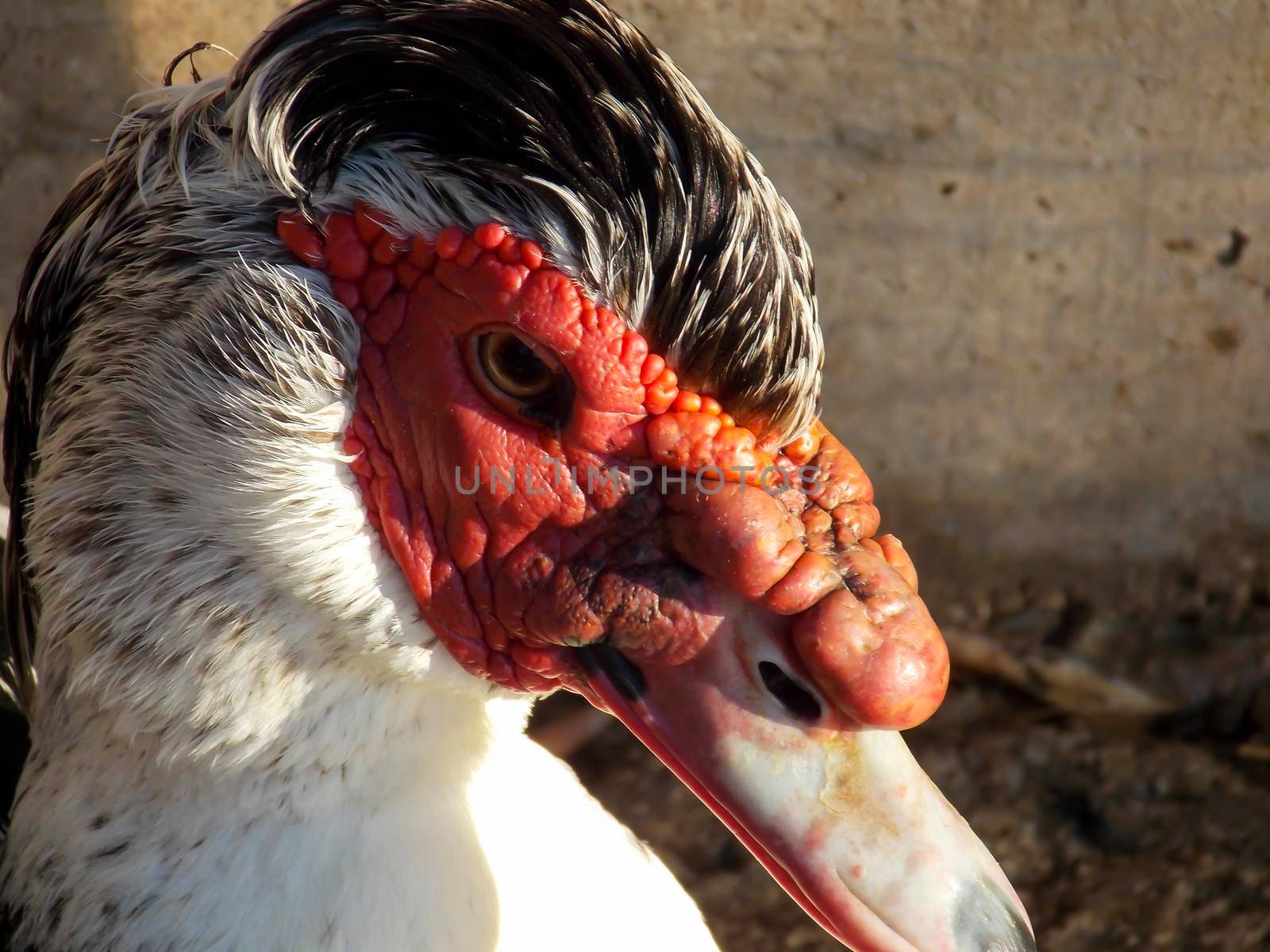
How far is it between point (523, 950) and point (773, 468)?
2.85 ft

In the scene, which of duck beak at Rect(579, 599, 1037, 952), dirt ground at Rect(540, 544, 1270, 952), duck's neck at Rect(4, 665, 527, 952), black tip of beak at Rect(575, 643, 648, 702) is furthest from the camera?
dirt ground at Rect(540, 544, 1270, 952)

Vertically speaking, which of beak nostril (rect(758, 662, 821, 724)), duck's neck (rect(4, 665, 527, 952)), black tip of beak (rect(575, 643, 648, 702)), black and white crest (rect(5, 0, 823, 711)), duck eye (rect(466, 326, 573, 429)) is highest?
black and white crest (rect(5, 0, 823, 711))

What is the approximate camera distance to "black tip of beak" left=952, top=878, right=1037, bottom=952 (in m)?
1.53

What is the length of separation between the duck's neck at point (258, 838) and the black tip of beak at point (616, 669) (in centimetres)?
28

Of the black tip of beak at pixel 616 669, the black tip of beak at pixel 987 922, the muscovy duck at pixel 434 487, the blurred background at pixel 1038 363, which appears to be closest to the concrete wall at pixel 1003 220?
the blurred background at pixel 1038 363

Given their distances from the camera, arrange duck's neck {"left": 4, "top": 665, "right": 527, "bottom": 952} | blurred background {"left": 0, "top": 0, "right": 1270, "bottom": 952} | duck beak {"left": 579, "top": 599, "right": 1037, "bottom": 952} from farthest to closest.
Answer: blurred background {"left": 0, "top": 0, "right": 1270, "bottom": 952}
duck's neck {"left": 4, "top": 665, "right": 527, "bottom": 952}
duck beak {"left": 579, "top": 599, "right": 1037, "bottom": 952}

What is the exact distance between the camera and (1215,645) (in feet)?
13.1

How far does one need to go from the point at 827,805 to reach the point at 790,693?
0.44 feet

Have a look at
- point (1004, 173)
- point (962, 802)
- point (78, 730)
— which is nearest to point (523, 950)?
point (78, 730)

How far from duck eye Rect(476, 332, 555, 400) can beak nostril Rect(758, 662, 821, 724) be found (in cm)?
43

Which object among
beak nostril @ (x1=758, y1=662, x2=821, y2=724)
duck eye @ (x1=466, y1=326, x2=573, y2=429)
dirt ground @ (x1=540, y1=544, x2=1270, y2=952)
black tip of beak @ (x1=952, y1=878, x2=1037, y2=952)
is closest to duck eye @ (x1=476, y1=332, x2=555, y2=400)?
duck eye @ (x1=466, y1=326, x2=573, y2=429)

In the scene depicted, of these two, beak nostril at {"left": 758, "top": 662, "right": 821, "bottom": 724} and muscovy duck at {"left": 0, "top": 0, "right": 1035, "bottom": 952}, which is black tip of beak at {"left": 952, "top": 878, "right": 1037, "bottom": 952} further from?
beak nostril at {"left": 758, "top": 662, "right": 821, "bottom": 724}

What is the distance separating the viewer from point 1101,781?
3695 millimetres

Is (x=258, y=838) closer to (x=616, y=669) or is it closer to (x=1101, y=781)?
(x=616, y=669)
